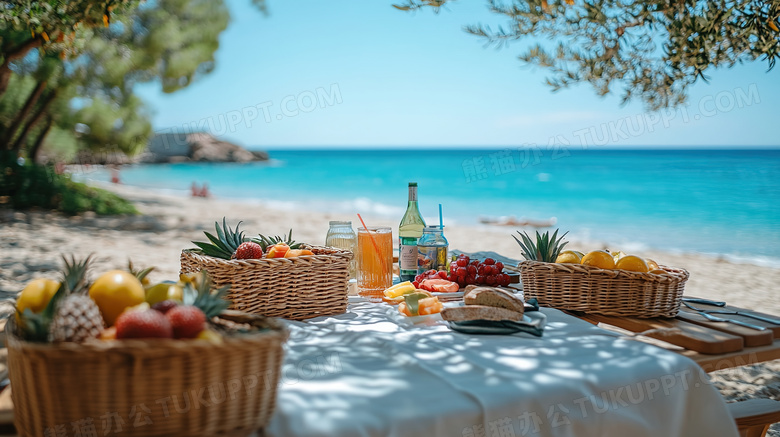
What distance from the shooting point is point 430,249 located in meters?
2.25

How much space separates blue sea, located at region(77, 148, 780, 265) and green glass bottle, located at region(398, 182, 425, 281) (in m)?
8.54

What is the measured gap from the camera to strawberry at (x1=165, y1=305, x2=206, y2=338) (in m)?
1.03

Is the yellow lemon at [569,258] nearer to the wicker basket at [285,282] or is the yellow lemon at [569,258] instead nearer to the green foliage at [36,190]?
the wicker basket at [285,282]

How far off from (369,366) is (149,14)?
866 cm

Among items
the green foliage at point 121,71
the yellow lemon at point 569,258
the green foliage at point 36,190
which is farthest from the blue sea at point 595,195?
the green foliage at point 36,190

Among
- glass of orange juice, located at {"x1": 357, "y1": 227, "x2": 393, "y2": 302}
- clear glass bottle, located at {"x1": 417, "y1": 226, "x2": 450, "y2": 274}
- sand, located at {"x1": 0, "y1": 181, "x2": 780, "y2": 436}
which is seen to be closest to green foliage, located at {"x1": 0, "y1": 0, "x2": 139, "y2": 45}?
glass of orange juice, located at {"x1": 357, "y1": 227, "x2": 393, "y2": 302}

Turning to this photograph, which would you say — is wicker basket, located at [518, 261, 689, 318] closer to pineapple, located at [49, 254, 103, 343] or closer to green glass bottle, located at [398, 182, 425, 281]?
green glass bottle, located at [398, 182, 425, 281]

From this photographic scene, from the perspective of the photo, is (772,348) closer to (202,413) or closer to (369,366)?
(369,366)

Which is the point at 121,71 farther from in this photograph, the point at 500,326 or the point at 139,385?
the point at 139,385

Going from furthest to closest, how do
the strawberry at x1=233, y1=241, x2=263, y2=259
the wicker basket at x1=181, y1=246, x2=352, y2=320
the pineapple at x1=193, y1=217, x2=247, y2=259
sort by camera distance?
the pineapple at x1=193, y1=217, x2=247, y2=259 → the strawberry at x1=233, y1=241, x2=263, y2=259 → the wicker basket at x1=181, y1=246, x2=352, y2=320

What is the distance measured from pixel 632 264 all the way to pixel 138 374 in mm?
1565

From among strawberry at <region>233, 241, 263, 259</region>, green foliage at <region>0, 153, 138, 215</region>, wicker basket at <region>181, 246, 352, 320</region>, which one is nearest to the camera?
wicker basket at <region>181, 246, 352, 320</region>

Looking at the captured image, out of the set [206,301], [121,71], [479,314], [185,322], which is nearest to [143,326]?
[185,322]

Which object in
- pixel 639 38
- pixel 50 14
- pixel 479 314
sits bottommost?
pixel 479 314
